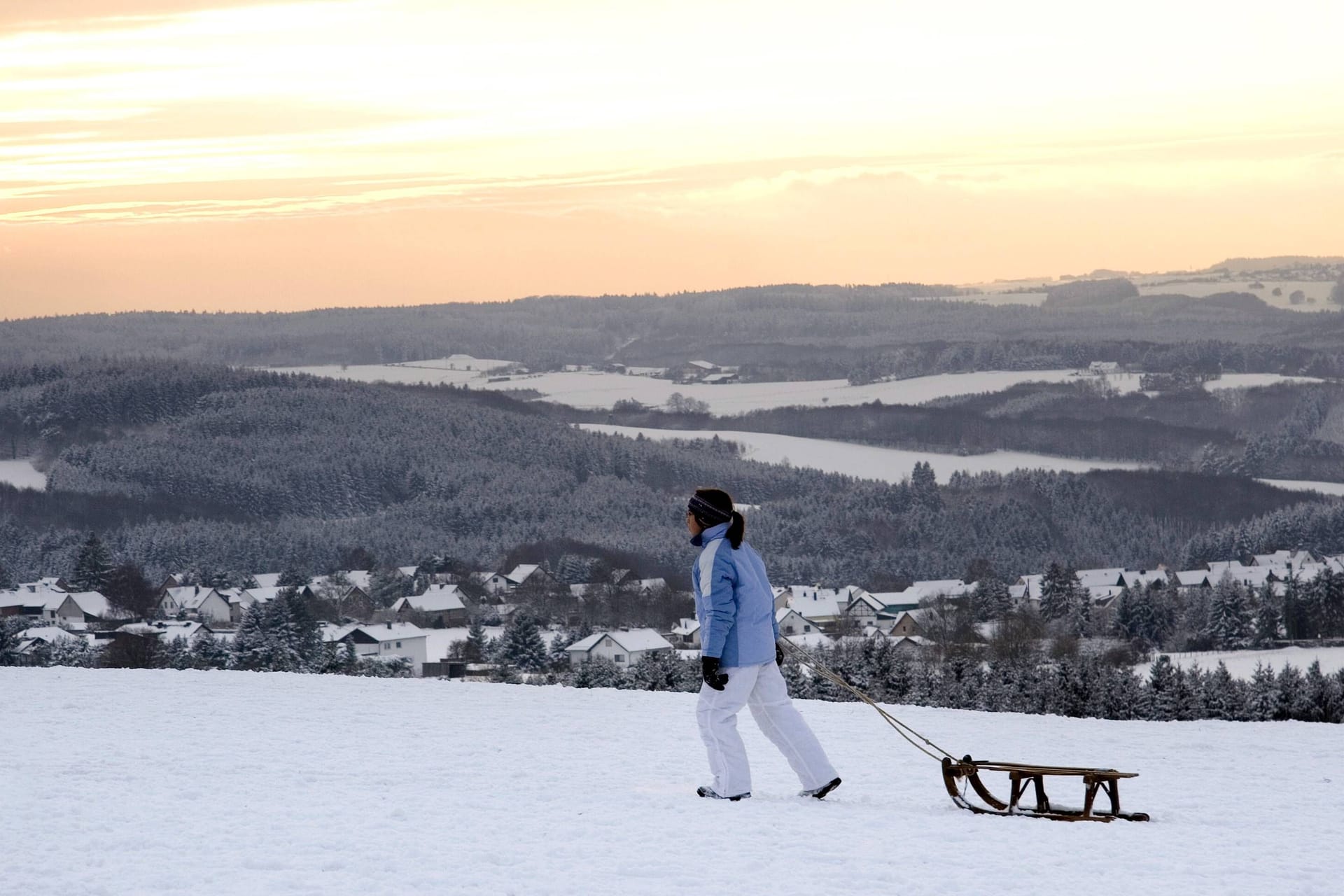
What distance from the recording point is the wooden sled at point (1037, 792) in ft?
26.0

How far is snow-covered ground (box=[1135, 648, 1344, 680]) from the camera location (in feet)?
197

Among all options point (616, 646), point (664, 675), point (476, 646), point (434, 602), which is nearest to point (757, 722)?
point (664, 675)

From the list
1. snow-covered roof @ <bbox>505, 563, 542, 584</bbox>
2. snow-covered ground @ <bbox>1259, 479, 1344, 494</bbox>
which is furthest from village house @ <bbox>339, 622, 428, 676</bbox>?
snow-covered ground @ <bbox>1259, 479, 1344, 494</bbox>

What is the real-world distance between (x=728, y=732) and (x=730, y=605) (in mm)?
678

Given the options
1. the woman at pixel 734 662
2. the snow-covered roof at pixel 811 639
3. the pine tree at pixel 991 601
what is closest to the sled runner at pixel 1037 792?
the woman at pixel 734 662

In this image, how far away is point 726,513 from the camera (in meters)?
8.42

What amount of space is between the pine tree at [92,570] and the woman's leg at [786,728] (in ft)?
272

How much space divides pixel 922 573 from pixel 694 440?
193 ft

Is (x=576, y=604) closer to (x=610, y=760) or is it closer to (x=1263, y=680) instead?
(x=1263, y=680)

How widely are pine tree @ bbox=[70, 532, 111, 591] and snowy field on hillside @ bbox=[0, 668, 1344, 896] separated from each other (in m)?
75.5

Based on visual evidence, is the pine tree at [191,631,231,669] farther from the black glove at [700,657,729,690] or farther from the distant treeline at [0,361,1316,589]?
the distant treeline at [0,361,1316,589]

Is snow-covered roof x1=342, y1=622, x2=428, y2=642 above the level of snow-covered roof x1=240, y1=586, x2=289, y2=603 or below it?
above

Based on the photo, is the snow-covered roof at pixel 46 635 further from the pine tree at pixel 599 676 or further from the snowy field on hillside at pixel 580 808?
the snowy field on hillside at pixel 580 808

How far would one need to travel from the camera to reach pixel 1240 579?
100375 mm
